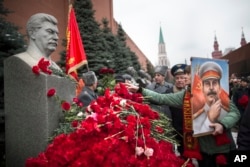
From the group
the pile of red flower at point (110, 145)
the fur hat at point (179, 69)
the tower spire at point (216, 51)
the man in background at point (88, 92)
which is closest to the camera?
the pile of red flower at point (110, 145)

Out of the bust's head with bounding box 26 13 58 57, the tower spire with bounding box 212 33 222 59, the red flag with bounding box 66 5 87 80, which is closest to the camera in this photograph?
the bust's head with bounding box 26 13 58 57

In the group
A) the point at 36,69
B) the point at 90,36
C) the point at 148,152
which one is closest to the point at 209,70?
the point at 148,152

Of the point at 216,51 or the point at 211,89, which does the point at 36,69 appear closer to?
the point at 211,89

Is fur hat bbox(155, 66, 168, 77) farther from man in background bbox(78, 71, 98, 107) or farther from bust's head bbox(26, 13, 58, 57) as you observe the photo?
bust's head bbox(26, 13, 58, 57)

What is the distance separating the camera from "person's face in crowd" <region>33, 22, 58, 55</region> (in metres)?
3.34

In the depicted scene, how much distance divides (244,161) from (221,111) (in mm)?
632

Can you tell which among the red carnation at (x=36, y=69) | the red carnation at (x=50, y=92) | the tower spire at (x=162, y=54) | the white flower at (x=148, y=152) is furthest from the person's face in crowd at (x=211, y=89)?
the tower spire at (x=162, y=54)

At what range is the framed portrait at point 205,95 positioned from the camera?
2.87 meters

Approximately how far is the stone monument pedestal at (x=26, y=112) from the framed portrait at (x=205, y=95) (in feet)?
4.87

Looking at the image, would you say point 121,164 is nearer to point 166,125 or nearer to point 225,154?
point 166,125

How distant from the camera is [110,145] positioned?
7.89ft

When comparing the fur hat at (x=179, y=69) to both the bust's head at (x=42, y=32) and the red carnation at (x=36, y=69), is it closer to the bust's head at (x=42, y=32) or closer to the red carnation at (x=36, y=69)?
the bust's head at (x=42, y=32)

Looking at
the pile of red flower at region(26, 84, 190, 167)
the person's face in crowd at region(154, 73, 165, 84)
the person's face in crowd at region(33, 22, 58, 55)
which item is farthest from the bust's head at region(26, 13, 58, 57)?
the person's face in crowd at region(154, 73, 165, 84)

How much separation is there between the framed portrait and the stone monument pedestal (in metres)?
1.48
